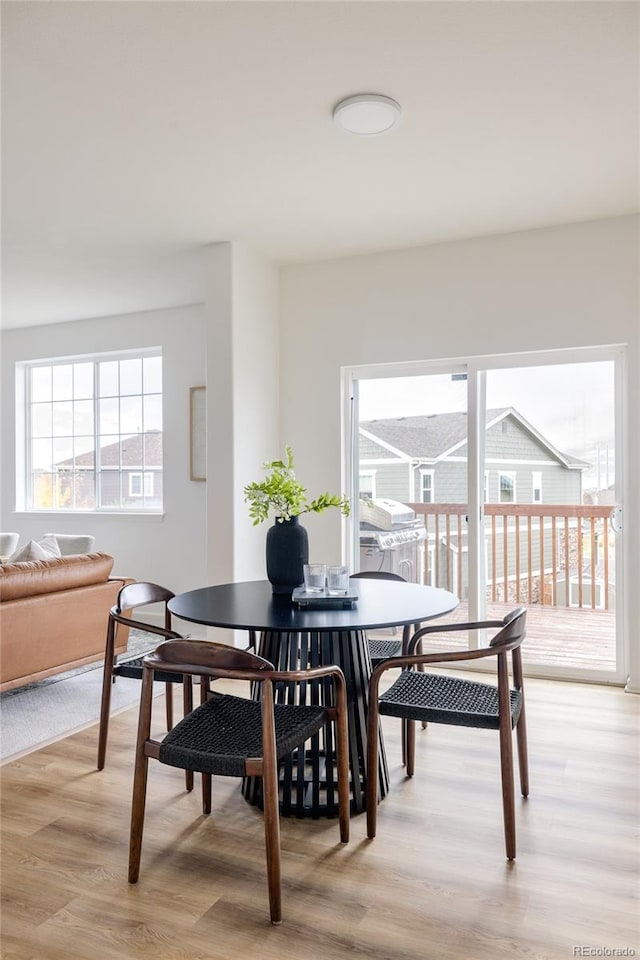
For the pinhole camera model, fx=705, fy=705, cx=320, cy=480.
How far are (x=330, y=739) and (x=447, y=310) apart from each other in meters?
2.88

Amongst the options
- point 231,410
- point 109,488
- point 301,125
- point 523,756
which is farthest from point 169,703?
point 109,488

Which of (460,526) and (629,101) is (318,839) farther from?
(629,101)

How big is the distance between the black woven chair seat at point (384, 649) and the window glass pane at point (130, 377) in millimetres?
3940

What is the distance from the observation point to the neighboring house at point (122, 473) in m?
6.23

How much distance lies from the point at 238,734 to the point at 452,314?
3.15 m

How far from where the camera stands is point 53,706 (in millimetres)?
3723

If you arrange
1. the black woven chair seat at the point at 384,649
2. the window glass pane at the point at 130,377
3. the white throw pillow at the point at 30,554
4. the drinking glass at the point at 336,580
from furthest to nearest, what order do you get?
the window glass pane at the point at 130,377, the white throw pillow at the point at 30,554, the black woven chair seat at the point at 384,649, the drinking glass at the point at 336,580

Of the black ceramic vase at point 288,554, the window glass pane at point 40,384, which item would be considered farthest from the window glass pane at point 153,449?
the black ceramic vase at point 288,554

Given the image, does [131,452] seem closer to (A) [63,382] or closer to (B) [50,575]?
(A) [63,382]

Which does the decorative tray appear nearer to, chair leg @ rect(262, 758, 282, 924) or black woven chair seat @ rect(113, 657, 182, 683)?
black woven chair seat @ rect(113, 657, 182, 683)

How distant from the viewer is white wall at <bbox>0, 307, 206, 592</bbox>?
5.90 metres

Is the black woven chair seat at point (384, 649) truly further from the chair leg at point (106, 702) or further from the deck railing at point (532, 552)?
the deck railing at point (532, 552)

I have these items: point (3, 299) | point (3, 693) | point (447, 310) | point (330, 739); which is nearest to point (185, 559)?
point (3, 693)

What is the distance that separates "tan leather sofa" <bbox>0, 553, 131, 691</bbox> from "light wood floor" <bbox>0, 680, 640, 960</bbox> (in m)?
0.77
